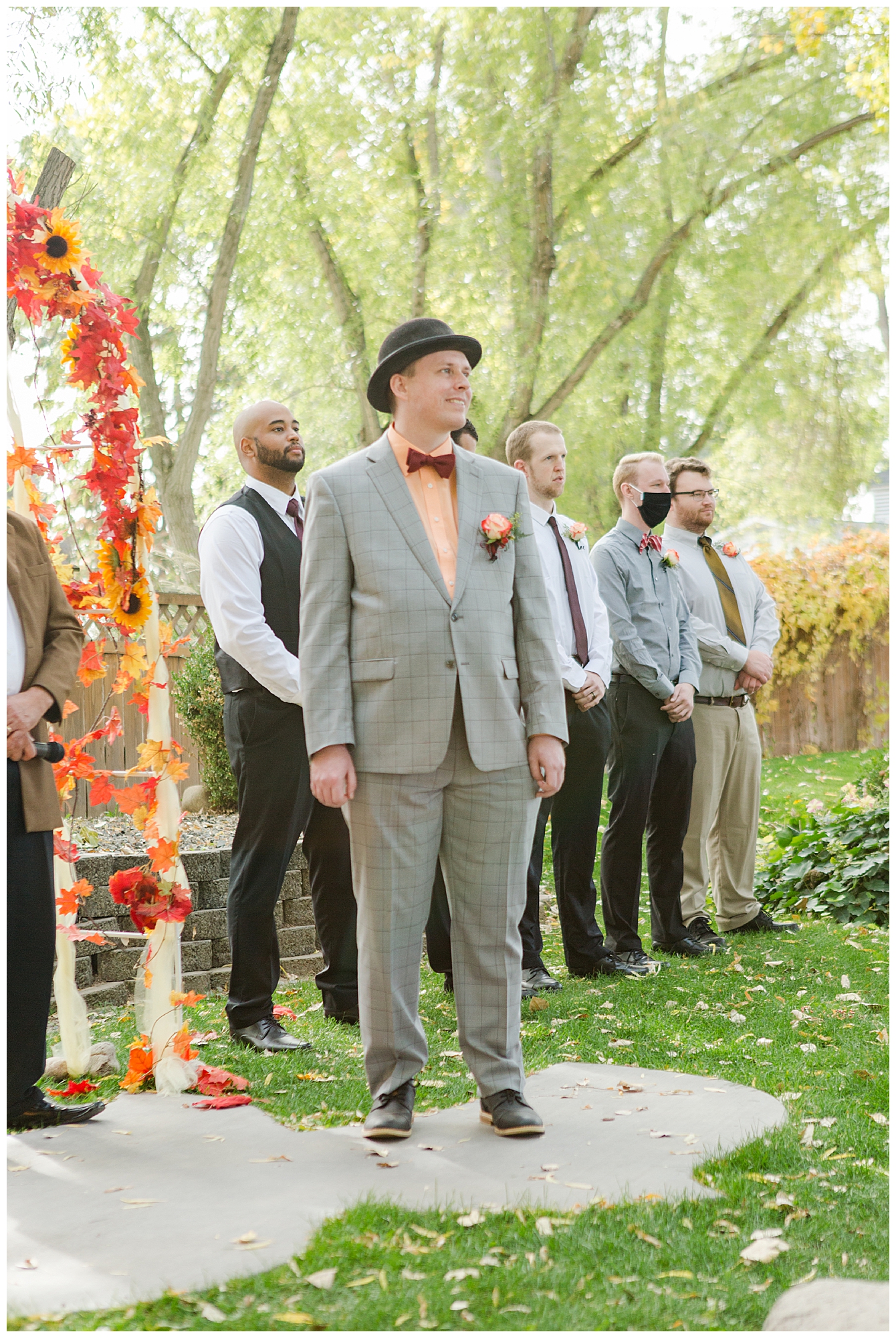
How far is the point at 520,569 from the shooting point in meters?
3.48

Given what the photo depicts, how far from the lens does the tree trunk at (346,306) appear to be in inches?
477

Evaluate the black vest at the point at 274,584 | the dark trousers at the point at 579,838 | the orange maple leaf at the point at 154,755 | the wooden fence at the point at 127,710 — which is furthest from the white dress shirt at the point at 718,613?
the wooden fence at the point at 127,710

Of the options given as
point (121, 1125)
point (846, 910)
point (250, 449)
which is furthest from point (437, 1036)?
point (846, 910)

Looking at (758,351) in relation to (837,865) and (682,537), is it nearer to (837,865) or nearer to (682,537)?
(837,865)

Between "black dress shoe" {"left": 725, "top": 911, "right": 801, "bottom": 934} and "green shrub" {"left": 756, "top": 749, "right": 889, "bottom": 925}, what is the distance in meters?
0.64

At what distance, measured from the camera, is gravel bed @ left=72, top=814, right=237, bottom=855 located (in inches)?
246

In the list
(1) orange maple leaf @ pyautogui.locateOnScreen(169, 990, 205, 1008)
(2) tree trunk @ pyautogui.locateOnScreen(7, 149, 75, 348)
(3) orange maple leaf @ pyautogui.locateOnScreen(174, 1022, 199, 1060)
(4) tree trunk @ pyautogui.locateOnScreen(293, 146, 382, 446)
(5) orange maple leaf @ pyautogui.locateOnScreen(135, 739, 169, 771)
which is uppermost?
(4) tree trunk @ pyautogui.locateOnScreen(293, 146, 382, 446)

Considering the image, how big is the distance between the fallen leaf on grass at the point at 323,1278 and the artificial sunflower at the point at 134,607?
214 cm

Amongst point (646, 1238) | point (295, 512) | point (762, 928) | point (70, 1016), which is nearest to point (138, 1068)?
point (70, 1016)

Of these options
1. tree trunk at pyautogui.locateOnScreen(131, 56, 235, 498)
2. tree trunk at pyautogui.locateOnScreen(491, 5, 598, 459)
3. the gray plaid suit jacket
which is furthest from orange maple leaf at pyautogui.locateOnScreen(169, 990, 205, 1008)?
tree trunk at pyautogui.locateOnScreen(491, 5, 598, 459)

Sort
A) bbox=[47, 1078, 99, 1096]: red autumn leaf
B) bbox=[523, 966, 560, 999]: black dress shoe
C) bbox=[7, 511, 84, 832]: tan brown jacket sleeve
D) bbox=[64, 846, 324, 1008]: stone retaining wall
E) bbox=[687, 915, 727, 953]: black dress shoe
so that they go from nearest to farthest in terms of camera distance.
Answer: bbox=[7, 511, 84, 832]: tan brown jacket sleeve
bbox=[47, 1078, 99, 1096]: red autumn leaf
bbox=[523, 966, 560, 999]: black dress shoe
bbox=[64, 846, 324, 1008]: stone retaining wall
bbox=[687, 915, 727, 953]: black dress shoe

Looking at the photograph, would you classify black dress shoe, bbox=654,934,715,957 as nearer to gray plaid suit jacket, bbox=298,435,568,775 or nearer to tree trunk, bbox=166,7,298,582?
gray plaid suit jacket, bbox=298,435,568,775

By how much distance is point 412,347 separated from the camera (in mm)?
3344

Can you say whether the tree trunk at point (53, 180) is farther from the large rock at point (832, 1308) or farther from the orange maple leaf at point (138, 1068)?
the large rock at point (832, 1308)
